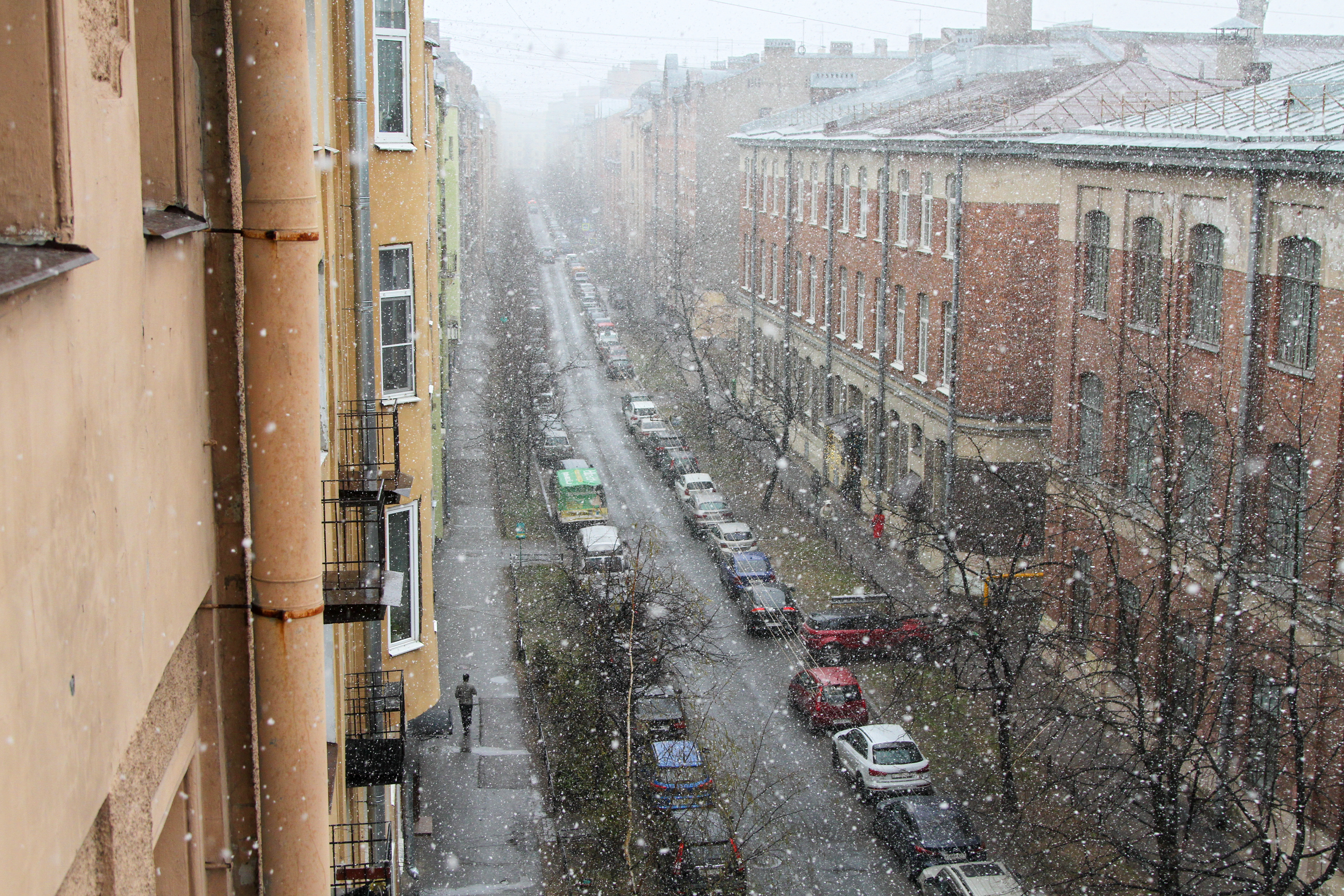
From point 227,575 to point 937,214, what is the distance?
1071 inches

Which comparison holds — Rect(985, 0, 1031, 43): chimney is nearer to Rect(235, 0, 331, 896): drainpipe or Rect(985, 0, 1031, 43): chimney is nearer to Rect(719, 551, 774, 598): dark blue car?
Rect(719, 551, 774, 598): dark blue car

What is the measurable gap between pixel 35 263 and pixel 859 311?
3448cm

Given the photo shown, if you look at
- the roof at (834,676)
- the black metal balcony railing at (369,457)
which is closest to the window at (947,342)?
the roof at (834,676)

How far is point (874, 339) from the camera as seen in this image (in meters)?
34.9

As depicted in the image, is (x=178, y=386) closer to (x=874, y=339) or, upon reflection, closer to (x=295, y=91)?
(x=295, y=91)

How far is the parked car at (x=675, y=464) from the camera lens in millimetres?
38094

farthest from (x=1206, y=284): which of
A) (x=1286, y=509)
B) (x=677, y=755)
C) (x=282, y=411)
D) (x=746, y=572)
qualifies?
(x=282, y=411)

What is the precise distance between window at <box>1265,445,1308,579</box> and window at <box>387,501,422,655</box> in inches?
424

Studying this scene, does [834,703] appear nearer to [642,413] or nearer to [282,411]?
[282,411]

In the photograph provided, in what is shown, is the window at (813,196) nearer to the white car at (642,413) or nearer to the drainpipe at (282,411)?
the white car at (642,413)

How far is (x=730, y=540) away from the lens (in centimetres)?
3083

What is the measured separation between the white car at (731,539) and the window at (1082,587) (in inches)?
364

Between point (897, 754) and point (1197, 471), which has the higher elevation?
point (1197, 471)

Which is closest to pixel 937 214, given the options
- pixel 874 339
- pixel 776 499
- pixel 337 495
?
pixel 874 339
